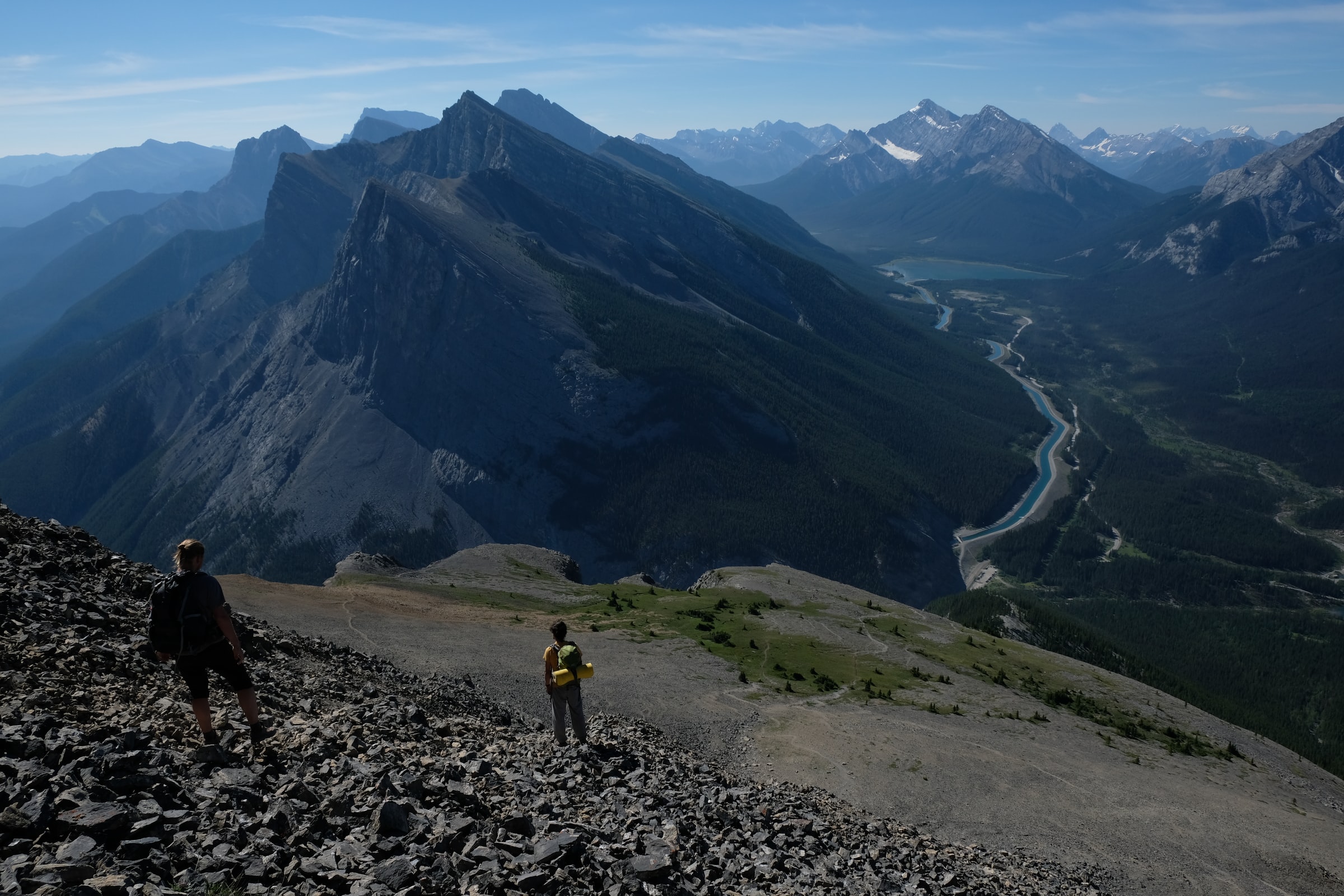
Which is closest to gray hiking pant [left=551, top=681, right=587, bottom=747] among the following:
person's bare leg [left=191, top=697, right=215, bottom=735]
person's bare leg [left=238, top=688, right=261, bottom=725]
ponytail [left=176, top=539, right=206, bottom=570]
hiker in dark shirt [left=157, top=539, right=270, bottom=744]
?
person's bare leg [left=238, top=688, right=261, bottom=725]

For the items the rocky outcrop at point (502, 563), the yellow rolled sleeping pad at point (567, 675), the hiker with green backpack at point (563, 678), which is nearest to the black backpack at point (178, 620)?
the hiker with green backpack at point (563, 678)

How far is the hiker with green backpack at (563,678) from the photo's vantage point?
92.7ft

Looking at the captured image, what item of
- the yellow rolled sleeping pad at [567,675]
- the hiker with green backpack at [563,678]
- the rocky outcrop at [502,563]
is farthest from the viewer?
the rocky outcrop at [502,563]

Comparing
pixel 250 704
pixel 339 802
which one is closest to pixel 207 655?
pixel 250 704

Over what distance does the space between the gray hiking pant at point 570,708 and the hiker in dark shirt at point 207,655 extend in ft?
35.7

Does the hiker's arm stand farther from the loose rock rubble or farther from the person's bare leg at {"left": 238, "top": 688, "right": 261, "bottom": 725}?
the loose rock rubble

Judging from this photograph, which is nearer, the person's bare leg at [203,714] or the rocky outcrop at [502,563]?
the person's bare leg at [203,714]

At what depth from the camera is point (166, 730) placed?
64.8ft

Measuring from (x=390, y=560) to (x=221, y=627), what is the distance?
83392 mm

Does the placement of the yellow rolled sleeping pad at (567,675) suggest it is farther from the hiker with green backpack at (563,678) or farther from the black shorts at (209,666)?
the black shorts at (209,666)

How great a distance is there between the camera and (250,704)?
66.5 feet

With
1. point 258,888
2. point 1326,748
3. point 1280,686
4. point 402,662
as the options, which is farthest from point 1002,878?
point 1280,686

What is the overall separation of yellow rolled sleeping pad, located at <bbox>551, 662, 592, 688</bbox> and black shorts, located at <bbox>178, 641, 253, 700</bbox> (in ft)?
35.1

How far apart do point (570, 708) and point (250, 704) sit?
11488 millimetres
